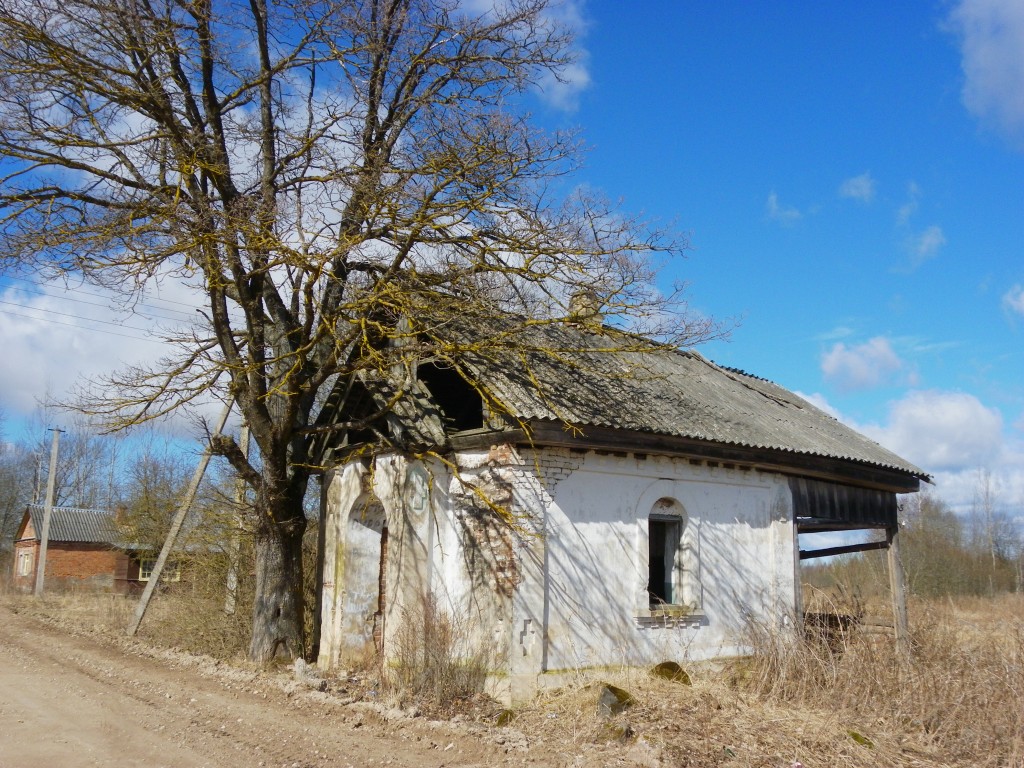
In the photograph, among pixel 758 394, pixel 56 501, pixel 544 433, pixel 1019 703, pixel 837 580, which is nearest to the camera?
pixel 1019 703

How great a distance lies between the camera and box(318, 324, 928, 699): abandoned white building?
1019 cm

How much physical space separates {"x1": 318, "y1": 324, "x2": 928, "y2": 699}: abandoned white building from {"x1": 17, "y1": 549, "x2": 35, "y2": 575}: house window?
117 feet

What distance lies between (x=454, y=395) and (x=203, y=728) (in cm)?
647

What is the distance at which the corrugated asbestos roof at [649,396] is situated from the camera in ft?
34.2

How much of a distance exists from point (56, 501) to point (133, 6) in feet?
160

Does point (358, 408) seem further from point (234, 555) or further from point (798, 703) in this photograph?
point (798, 703)

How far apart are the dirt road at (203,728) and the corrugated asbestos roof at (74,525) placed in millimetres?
31848

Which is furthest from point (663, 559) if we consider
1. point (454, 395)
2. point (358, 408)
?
point (358, 408)

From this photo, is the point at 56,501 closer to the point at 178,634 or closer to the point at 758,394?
the point at 178,634

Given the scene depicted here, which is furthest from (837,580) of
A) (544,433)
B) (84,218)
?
(84,218)

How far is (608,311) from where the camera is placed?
1010cm

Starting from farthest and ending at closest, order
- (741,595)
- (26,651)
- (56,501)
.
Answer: (56,501) < (26,651) < (741,595)

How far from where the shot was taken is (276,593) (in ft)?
37.3

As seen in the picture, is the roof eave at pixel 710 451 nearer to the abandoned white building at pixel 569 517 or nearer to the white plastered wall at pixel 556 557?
the abandoned white building at pixel 569 517
